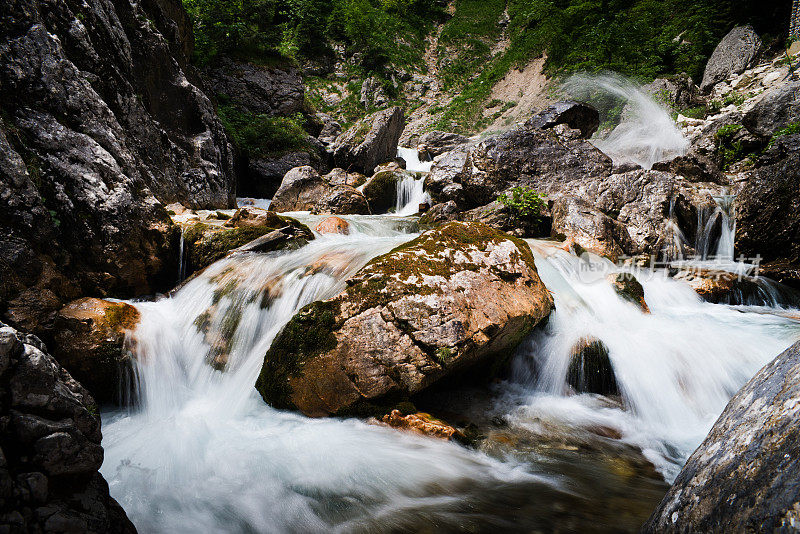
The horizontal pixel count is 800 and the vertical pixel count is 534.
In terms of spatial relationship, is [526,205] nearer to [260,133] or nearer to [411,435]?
[411,435]

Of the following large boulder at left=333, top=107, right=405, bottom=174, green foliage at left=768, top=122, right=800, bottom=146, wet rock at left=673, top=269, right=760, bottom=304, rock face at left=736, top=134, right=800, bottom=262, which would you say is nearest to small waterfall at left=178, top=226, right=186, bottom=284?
wet rock at left=673, top=269, right=760, bottom=304

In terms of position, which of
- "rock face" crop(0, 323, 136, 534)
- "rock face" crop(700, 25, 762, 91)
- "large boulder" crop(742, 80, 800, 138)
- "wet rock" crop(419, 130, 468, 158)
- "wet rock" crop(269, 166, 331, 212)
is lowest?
"rock face" crop(0, 323, 136, 534)

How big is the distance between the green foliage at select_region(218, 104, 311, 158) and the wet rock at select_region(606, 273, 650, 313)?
1472 cm

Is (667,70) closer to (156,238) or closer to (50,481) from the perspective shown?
(156,238)

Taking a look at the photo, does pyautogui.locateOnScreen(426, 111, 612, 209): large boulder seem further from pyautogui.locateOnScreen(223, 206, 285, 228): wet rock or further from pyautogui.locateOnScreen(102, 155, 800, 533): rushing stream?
pyautogui.locateOnScreen(223, 206, 285, 228): wet rock

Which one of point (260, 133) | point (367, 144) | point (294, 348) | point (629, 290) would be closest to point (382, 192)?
point (367, 144)

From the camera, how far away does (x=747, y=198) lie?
23.0ft

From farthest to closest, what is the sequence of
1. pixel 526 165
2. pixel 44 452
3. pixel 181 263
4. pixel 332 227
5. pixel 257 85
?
pixel 257 85 < pixel 526 165 < pixel 332 227 < pixel 181 263 < pixel 44 452

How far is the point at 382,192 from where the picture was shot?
1332cm

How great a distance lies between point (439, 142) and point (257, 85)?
11.5 m

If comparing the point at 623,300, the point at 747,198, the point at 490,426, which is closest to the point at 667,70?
the point at 747,198

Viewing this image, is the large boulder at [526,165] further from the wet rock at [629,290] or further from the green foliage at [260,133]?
the green foliage at [260,133]

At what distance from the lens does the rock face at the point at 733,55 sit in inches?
610

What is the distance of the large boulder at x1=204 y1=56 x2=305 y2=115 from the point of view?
16922 millimetres
